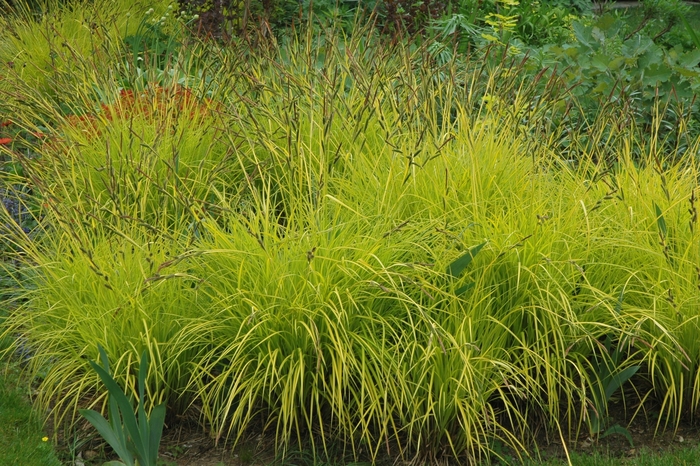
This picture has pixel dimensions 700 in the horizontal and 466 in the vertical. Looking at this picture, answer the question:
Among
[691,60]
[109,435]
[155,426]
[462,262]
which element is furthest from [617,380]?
[691,60]

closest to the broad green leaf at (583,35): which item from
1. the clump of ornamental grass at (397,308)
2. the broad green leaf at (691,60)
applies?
the broad green leaf at (691,60)

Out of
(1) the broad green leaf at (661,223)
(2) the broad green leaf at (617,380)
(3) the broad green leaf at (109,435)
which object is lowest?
(3) the broad green leaf at (109,435)

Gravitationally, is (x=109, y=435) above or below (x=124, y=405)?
below

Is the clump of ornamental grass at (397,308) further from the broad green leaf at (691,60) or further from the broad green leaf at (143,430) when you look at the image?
the broad green leaf at (691,60)

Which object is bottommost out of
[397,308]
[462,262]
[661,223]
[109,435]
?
[109,435]

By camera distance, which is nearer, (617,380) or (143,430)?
(143,430)

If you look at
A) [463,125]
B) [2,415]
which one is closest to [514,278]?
[463,125]

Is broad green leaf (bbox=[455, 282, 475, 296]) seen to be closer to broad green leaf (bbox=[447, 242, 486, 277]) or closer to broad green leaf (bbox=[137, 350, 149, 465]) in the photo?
broad green leaf (bbox=[447, 242, 486, 277])

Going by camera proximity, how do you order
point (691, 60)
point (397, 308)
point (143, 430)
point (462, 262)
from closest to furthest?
point (143, 430), point (462, 262), point (397, 308), point (691, 60)

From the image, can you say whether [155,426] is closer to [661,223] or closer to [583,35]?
[661,223]

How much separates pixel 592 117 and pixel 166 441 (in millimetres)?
3533

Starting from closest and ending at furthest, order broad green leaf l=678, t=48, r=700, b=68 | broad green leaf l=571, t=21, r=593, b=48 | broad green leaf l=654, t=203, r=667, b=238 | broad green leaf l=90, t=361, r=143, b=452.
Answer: broad green leaf l=90, t=361, r=143, b=452, broad green leaf l=654, t=203, r=667, b=238, broad green leaf l=678, t=48, r=700, b=68, broad green leaf l=571, t=21, r=593, b=48

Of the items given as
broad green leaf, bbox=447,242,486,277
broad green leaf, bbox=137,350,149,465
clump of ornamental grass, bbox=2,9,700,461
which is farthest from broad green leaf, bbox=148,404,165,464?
broad green leaf, bbox=447,242,486,277

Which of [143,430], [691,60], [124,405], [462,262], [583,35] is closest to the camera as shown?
[124,405]
